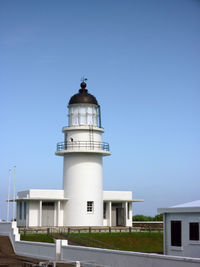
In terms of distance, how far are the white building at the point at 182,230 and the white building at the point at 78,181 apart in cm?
1884

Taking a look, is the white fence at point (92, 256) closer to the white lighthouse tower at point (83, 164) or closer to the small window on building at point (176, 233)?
the small window on building at point (176, 233)

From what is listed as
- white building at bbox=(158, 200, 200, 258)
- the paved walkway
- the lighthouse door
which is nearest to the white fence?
the paved walkway

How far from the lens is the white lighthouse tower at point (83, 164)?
127 ft

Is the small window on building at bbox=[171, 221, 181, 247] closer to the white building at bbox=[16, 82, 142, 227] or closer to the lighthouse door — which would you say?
the white building at bbox=[16, 82, 142, 227]

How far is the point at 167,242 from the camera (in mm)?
19781

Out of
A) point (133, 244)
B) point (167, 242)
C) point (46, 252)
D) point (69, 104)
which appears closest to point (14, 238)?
point (46, 252)

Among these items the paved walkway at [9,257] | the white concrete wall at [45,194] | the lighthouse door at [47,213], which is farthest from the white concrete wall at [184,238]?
the lighthouse door at [47,213]

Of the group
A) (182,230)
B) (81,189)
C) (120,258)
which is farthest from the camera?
(81,189)

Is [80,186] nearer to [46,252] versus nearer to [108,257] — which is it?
[46,252]

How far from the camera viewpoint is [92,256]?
20031 millimetres

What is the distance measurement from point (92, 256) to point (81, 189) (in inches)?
735

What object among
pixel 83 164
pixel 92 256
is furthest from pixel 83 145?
pixel 92 256

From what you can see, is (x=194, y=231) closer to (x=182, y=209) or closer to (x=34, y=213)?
(x=182, y=209)

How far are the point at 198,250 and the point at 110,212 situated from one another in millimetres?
23111
